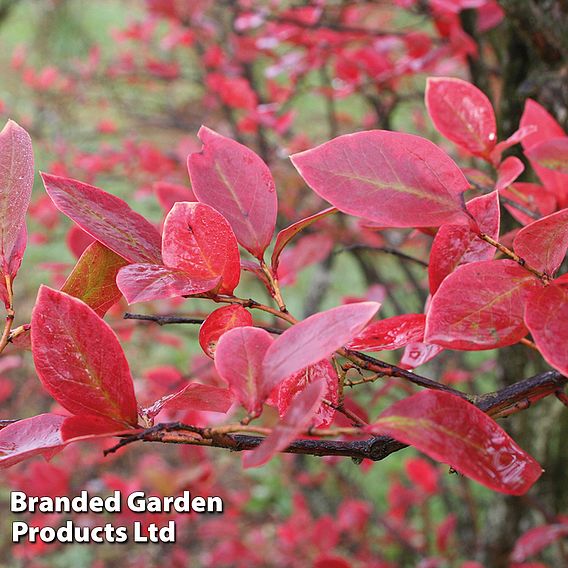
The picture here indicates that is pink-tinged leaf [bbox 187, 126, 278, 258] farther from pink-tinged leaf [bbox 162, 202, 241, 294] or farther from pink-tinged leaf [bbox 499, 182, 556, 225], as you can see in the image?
pink-tinged leaf [bbox 499, 182, 556, 225]

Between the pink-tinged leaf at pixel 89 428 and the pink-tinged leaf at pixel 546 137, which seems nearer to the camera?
the pink-tinged leaf at pixel 89 428

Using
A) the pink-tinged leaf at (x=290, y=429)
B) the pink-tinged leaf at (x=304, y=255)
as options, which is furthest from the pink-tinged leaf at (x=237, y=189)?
the pink-tinged leaf at (x=304, y=255)

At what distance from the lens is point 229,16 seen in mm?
2062

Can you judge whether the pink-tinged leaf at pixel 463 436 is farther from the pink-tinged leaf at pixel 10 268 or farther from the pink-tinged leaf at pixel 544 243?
the pink-tinged leaf at pixel 10 268

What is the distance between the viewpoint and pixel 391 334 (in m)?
0.38

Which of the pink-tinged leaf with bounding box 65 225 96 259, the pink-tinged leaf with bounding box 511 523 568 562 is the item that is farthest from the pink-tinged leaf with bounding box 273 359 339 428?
the pink-tinged leaf with bounding box 511 523 568 562

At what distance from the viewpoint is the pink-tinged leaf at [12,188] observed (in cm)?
37

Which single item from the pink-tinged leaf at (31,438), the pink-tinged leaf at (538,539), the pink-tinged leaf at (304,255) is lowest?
the pink-tinged leaf at (538,539)

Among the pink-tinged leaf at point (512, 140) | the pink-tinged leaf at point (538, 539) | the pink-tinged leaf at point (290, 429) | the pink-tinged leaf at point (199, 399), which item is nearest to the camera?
the pink-tinged leaf at point (290, 429)

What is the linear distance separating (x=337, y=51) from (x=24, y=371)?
198cm

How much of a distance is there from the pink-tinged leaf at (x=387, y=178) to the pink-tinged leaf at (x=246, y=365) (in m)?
0.08

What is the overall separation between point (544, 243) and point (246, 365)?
0.16 metres

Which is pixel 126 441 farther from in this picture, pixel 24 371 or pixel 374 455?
pixel 24 371

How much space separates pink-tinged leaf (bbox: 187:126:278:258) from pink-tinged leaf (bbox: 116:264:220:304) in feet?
0.16
